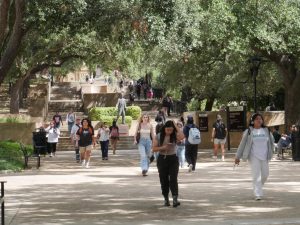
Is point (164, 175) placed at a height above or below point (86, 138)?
below

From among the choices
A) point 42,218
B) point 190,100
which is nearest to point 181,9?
point 42,218

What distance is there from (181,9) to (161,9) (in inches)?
20.9

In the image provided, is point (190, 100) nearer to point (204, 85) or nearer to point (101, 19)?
point (204, 85)

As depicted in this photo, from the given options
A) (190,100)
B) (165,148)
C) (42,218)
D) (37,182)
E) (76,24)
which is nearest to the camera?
(42,218)

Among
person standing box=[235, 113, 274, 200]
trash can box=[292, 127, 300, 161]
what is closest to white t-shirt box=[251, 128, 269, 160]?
person standing box=[235, 113, 274, 200]

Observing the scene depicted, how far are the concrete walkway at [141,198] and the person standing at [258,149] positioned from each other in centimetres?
47

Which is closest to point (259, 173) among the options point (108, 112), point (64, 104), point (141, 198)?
point (141, 198)

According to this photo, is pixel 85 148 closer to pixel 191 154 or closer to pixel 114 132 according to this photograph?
pixel 191 154

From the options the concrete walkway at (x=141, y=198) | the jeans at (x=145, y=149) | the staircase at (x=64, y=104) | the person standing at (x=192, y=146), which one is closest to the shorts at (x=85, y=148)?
the concrete walkway at (x=141, y=198)

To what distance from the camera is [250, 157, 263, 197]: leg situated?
11.2 meters

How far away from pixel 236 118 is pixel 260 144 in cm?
1602

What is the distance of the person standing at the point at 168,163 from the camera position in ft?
35.1

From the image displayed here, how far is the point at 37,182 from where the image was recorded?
14992 mm

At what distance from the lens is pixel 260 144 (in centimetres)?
1144
